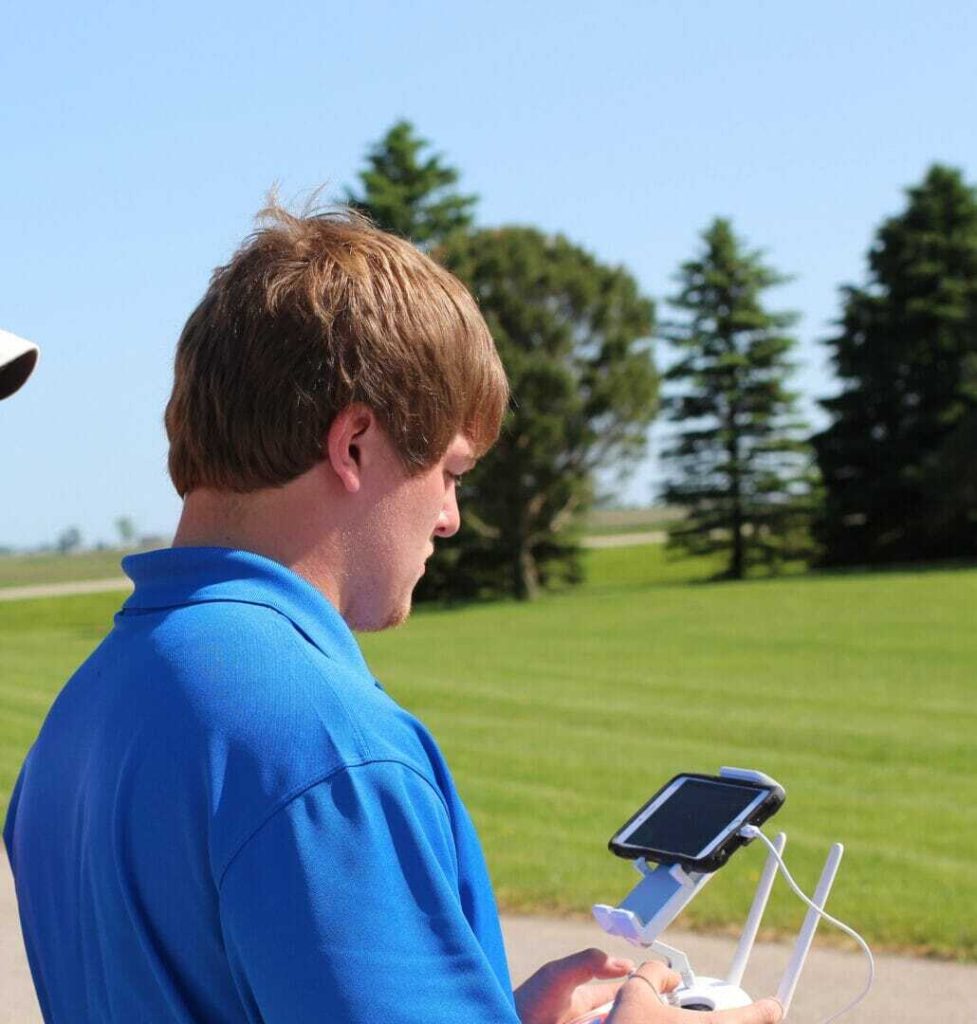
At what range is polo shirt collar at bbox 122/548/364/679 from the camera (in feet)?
4.52

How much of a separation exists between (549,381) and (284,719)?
37129 millimetres

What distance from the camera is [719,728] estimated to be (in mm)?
12719

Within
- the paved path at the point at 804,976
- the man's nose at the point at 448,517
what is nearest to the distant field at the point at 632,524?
the paved path at the point at 804,976

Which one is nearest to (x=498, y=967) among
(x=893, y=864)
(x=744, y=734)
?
(x=893, y=864)

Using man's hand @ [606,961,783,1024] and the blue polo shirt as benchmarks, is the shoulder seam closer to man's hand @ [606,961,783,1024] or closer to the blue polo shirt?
the blue polo shirt

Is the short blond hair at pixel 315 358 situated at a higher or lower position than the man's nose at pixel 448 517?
higher

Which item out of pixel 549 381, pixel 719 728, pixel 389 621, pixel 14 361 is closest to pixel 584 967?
pixel 389 621

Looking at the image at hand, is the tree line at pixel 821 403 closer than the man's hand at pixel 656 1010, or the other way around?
the man's hand at pixel 656 1010

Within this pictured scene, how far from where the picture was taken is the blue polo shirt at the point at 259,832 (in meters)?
1.20

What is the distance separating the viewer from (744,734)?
12.3m

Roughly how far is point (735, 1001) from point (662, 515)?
86976 millimetres

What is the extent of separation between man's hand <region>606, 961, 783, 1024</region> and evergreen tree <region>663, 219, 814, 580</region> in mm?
45850

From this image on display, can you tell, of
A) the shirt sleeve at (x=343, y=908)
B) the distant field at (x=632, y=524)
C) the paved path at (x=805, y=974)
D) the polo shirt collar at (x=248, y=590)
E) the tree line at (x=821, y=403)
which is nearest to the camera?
the shirt sleeve at (x=343, y=908)

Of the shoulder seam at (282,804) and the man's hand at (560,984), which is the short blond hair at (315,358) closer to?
the shoulder seam at (282,804)
